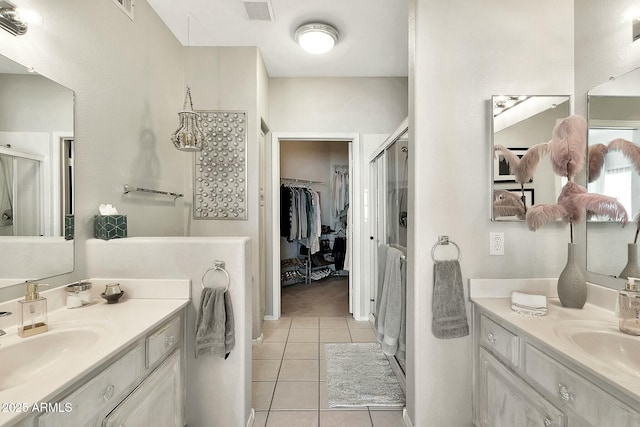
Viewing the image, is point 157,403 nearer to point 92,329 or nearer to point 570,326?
point 92,329

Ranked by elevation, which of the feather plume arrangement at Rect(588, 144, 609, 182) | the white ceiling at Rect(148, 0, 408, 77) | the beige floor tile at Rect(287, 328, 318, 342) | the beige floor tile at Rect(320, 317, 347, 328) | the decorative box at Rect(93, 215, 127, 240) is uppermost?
the white ceiling at Rect(148, 0, 408, 77)

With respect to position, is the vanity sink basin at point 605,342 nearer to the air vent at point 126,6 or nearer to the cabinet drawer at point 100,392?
the cabinet drawer at point 100,392

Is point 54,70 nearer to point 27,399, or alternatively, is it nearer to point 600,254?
point 27,399

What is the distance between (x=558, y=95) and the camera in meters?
1.55

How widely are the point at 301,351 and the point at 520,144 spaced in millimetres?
2317

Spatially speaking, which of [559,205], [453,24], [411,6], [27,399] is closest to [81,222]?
[27,399]

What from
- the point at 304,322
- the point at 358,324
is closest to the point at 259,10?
the point at 304,322

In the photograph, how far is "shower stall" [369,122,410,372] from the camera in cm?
199

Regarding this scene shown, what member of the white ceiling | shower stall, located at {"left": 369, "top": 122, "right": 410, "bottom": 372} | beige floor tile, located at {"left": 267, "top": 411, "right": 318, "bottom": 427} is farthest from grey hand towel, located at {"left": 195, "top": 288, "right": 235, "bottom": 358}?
the white ceiling

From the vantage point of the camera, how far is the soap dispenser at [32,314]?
1.04 meters

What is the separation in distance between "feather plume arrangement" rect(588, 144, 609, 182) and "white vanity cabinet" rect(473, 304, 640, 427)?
0.89 metres

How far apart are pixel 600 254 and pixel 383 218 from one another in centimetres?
153

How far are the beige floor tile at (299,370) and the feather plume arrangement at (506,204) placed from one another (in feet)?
5.71

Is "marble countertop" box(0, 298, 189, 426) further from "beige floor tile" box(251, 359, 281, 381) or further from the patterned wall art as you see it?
the patterned wall art
